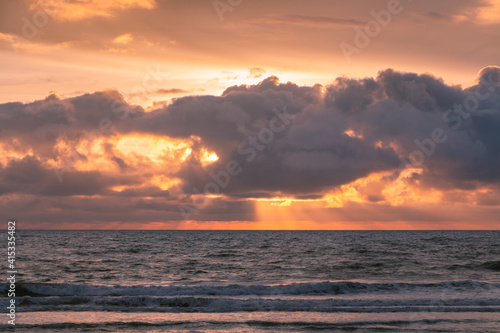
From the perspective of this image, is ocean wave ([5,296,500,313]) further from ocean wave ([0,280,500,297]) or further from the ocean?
ocean wave ([0,280,500,297])

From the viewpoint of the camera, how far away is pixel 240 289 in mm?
35812

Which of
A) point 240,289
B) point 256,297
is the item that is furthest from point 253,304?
point 240,289

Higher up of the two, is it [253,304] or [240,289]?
[253,304]

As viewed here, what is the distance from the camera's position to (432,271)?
46625 mm

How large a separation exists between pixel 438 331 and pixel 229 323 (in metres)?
9.49

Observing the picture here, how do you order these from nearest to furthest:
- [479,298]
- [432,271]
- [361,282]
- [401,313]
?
1. [401,313]
2. [479,298]
3. [361,282]
4. [432,271]

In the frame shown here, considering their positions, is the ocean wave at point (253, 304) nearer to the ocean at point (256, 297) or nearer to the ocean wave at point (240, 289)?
the ocean at point (256, 297)

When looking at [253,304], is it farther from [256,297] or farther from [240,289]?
[240,289]

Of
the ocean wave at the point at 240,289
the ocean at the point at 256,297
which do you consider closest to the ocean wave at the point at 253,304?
the ocean at the point at 256,297

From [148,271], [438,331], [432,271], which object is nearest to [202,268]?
[148,271]

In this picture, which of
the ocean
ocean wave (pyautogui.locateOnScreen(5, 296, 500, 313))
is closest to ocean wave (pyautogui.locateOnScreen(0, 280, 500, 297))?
the ocean

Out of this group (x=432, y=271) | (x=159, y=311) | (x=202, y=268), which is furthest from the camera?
(x=202, y=268)

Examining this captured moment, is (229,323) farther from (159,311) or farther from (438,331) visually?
(438,331)

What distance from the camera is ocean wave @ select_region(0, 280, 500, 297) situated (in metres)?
34.8
